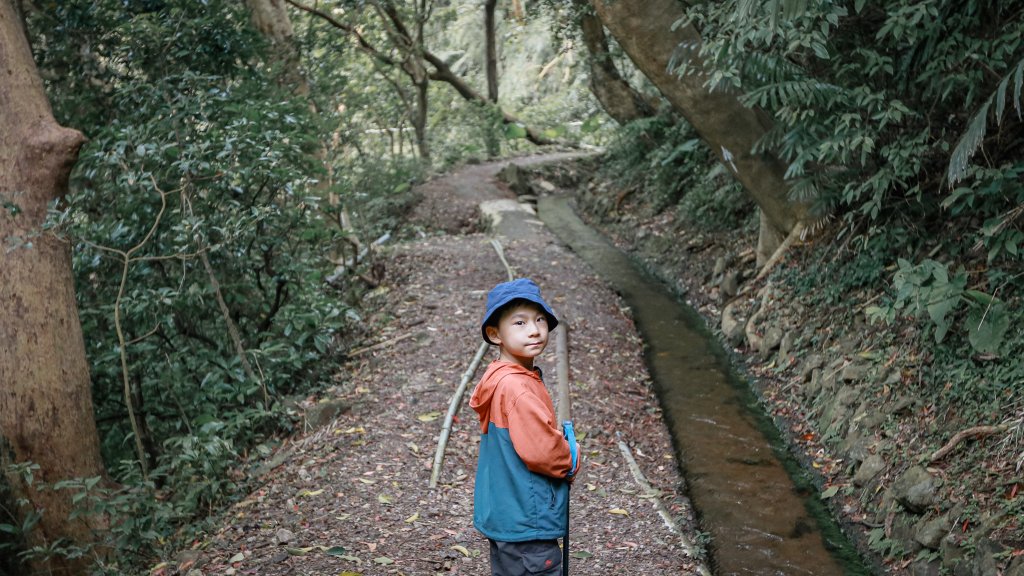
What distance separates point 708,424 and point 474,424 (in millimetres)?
2256

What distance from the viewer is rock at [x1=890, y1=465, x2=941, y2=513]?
500 cm

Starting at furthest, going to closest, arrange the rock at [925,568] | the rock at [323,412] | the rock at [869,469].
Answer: the rock at [323,412] → the rock at [869,469] → the rock at [925,568]

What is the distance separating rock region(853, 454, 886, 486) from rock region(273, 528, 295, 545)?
13.0 feet

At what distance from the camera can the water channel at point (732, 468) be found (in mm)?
5414

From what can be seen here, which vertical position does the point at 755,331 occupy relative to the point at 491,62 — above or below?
below

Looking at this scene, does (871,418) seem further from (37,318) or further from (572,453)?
(37,318)

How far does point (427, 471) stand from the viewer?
19.9ft

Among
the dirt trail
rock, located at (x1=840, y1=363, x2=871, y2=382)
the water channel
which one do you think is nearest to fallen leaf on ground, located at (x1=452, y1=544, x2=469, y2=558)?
the dirt trail

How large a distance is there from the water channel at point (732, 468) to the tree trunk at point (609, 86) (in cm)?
812

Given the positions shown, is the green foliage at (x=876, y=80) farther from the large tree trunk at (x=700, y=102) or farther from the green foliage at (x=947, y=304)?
the green foliage at (x=947, y=304)

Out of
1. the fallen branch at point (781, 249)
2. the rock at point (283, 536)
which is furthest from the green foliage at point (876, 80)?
the rock at point (283, 536)

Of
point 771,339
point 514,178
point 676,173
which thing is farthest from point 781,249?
point 514,178

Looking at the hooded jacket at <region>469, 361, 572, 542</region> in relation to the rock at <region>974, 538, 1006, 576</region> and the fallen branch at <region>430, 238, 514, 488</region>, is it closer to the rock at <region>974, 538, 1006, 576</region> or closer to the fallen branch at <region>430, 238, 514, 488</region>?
the rock at <region>974, 538, 1006, 576</region>

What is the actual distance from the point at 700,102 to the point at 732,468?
390cm
